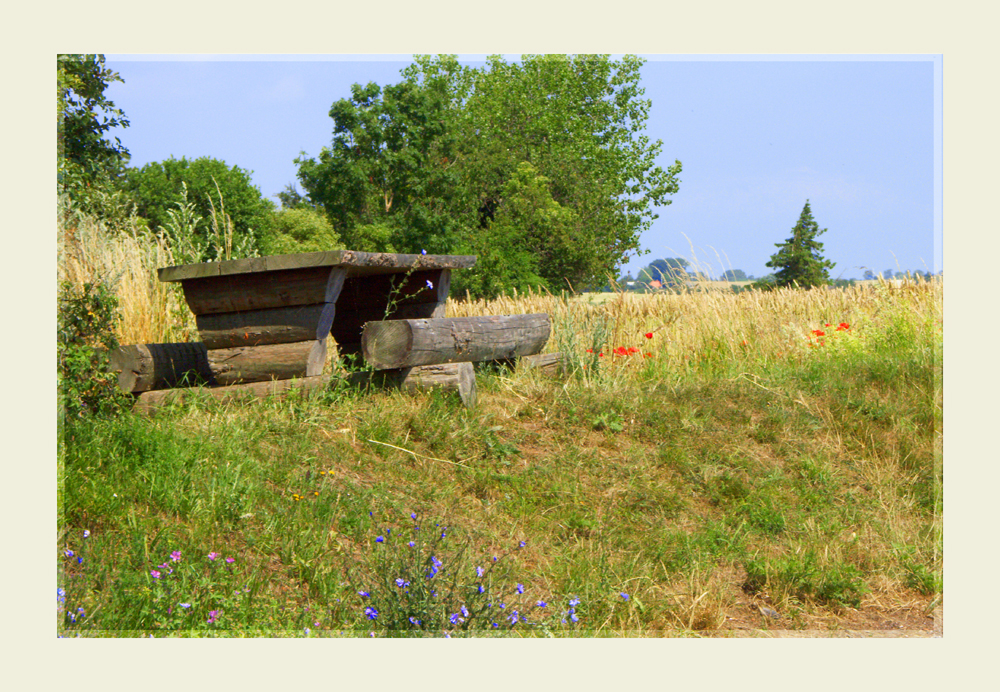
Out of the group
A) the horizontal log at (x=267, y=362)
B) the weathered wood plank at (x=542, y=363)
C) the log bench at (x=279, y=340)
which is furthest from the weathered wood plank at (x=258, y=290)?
the weathered wood plank at (x=542, y=363)

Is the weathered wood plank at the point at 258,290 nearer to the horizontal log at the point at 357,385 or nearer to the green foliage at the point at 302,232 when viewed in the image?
the horizontal log at the point at 357,385

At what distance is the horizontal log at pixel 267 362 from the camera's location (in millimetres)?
4777

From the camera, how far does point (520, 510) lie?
156 inches

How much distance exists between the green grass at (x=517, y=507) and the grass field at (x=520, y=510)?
0.5 inches

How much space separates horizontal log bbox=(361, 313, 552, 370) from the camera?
484 centimetres

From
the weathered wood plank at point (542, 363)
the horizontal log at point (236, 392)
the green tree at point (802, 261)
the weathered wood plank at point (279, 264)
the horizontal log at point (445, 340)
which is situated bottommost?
the horizontal log at point (236, 392)

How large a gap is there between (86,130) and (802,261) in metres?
9.95

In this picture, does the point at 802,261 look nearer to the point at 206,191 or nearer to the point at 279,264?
the point at 279,264

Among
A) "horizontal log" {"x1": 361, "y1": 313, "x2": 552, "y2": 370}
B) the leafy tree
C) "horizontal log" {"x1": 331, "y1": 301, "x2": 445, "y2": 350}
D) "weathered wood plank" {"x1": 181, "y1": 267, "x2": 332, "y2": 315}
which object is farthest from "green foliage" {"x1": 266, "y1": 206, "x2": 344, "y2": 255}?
"weathered wood plank" {"x1": 181, "y1": 267, "x2": 332, "y2": 315}

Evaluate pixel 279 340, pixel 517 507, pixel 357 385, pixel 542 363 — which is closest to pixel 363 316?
pixel 357 385

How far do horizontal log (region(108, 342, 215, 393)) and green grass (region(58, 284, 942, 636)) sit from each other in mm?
549

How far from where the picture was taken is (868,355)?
7.16 metres
